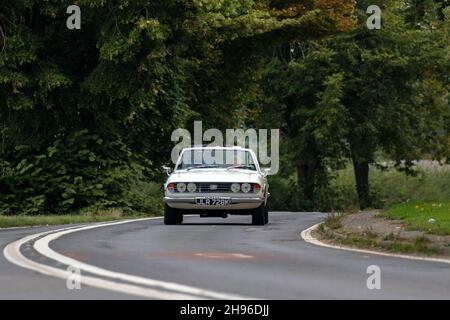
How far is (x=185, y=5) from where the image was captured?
30391mm

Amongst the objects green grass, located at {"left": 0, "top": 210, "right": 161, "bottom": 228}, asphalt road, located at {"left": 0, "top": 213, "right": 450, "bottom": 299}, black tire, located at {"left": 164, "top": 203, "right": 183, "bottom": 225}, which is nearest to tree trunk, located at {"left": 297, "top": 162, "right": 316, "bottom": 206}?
green grass, located at {"left": 0, "top": 210, "right": 161, "bottom": 228}

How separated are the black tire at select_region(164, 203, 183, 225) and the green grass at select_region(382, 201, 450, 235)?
175 inches

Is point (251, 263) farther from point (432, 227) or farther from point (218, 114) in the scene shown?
point (218, 114)

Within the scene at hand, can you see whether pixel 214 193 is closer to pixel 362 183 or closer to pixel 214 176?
pixel 214 176

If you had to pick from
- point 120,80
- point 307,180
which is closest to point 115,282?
point 120,80

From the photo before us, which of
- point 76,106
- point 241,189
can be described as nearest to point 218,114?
point 76,106

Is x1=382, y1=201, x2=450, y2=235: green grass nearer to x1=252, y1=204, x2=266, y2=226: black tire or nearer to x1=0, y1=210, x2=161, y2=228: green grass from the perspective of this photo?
x1=252, y1=204, x2=266, y2=226: black tire

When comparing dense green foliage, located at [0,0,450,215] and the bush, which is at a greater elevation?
dense green foliage, located at [0,0,450,215]

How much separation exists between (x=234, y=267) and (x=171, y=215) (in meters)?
10.9

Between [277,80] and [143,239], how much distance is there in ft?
113

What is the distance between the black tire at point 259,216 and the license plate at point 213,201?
2.58 ft

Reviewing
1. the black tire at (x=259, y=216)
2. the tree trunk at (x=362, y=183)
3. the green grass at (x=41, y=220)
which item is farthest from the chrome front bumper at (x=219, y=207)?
the tree trunk at (x=362, y=183)

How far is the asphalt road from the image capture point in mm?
10188

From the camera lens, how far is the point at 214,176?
75.7 feet
